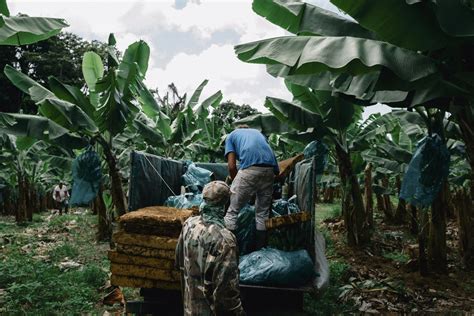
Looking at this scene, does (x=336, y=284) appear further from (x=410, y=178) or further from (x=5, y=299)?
(x=5, y=299)

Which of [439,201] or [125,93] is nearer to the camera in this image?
[439,201]

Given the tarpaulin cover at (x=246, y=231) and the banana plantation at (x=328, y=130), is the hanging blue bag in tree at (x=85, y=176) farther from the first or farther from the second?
the tarpaulin cover at (x=246, y=231)

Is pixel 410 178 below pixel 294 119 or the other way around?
below

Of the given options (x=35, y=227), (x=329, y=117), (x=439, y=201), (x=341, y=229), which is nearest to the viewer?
(x=439, y=201)

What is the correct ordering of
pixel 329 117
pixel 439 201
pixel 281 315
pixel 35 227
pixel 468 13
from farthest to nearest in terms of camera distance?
pixel 35 227 < pixel 329 117 < pixel 439 201 < pixel 281 315 < pixel 468 13

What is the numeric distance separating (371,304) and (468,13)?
3.66 metres

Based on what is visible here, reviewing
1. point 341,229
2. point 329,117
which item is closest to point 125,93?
point 329,117

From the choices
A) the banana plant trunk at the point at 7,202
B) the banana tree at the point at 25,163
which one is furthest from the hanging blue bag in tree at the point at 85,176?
the banana plant trunk at the point at 7,202

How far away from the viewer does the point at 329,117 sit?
7246 mm

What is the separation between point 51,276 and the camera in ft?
22.2

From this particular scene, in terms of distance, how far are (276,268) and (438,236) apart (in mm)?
3136

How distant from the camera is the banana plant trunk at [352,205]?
8.44 metres

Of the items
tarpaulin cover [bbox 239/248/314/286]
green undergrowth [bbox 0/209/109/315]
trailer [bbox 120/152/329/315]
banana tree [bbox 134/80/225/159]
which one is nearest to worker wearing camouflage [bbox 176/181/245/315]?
trailer [bbox 120/152/329/315]

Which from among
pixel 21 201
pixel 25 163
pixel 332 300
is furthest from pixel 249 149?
pixel 25 163
